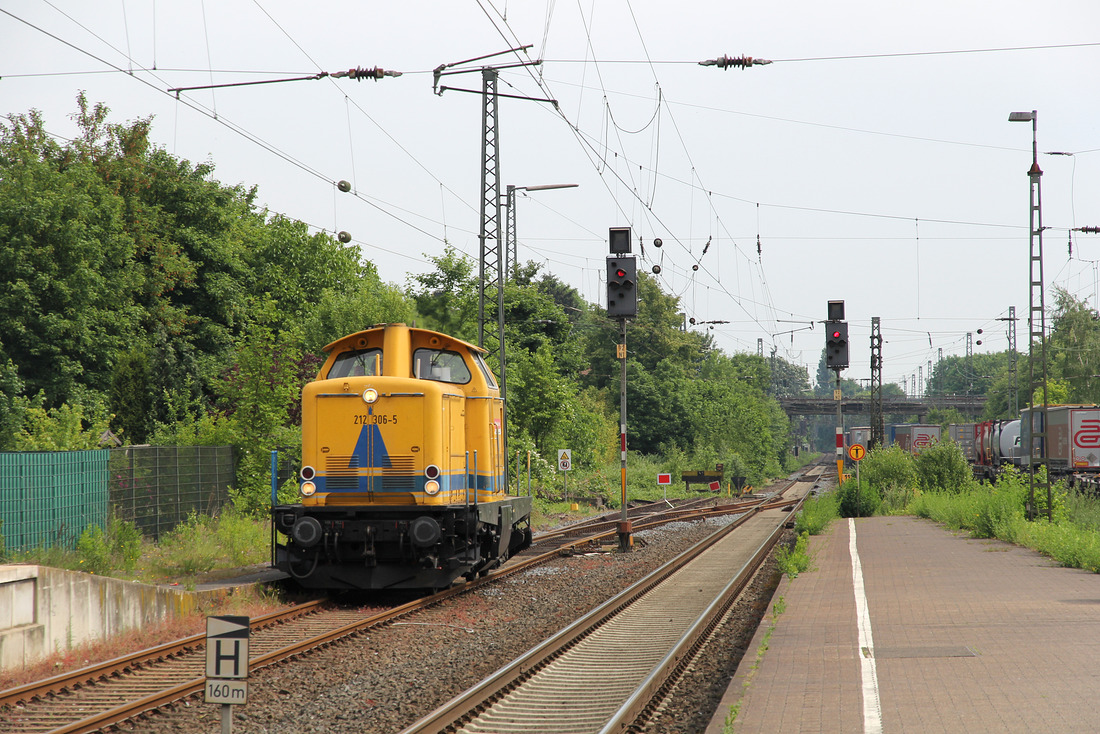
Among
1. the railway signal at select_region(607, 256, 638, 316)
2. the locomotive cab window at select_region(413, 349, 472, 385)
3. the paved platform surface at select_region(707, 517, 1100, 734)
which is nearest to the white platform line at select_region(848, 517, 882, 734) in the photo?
the paved platform surface at select_region(707, 517, 1100, 734)

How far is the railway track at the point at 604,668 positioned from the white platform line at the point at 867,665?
72.8 inches

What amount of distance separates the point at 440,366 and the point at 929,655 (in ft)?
26.8

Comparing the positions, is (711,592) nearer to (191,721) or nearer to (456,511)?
(456,511)

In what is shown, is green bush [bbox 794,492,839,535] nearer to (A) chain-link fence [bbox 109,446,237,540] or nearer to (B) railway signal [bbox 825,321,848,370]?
(B) railway signal [bbox 825,321,848,370]

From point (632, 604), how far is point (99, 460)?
975 cm

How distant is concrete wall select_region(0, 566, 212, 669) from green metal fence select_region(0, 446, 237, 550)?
3163 mm

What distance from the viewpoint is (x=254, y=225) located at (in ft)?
169

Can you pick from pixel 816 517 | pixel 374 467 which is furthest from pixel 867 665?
pixel 816 517

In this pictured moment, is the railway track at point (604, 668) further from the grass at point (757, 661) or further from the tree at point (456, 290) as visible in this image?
the tree at point (456, 290)

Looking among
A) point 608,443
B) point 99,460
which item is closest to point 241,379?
point 99,460

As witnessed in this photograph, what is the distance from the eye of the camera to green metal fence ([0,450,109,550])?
14.2m

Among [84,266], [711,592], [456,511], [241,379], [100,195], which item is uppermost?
[100,195]

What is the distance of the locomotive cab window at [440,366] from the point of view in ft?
47.2

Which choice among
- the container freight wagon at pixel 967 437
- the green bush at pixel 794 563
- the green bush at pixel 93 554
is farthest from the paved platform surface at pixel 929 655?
the container freight wagon at pixel 967 437
